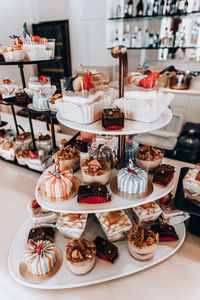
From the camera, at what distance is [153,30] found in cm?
337

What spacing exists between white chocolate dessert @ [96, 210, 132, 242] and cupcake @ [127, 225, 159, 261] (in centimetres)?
7

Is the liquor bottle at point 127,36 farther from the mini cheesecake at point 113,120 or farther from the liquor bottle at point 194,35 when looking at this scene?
the mini cheesecake at point 113,120

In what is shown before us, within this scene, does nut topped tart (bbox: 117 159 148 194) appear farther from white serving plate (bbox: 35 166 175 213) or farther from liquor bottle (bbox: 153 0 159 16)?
liquor bottle (bbox: 153 0 159 16)

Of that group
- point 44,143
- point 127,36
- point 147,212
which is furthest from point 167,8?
point 147,212

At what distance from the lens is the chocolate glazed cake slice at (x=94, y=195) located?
1008 millimetres

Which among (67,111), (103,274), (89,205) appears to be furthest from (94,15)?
(103,274)

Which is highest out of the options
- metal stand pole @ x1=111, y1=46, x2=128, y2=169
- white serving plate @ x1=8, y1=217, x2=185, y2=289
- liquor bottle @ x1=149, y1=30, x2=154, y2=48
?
liquor bottle @ x1=149, y1=30, x2=154, y2=48

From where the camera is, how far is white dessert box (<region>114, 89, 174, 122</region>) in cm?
95

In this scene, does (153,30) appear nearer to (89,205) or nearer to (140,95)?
(140,95)

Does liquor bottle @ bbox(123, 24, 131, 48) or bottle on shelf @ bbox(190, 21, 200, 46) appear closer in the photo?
bottle on shelf @ bbox(190, 21, 200, 46)

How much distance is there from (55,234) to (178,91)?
9.55 feet

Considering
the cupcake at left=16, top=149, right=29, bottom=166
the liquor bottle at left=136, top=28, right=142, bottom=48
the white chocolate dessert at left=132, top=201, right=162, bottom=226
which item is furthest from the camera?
the liquor bottle at left=136, top=28, right=142, bottom=48

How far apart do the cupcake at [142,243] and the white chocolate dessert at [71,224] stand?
0.87 ft

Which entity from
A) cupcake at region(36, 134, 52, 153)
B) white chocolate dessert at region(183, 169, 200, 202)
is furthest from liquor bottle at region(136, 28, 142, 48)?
white chocolate dessert at region(183, 169, 200, 202)
